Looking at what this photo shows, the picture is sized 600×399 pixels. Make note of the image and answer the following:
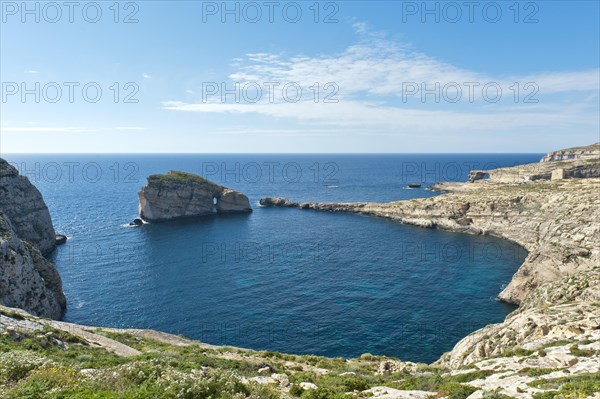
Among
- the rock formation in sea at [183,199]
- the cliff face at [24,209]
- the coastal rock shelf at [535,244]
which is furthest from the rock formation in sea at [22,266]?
the coastal rock shelf at [535,244]

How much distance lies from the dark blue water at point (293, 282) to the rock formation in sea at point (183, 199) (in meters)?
7.62

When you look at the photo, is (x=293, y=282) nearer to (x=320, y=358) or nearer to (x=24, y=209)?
(x=320, y=358)

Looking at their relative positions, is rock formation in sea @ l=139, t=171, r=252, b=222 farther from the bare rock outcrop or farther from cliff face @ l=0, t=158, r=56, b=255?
the bare rock outcrop

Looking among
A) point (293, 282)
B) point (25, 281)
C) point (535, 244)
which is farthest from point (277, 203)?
point (25, 281)

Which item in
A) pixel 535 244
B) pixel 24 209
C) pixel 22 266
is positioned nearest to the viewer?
pixel 22 266

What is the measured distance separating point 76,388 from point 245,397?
6677 millimetres

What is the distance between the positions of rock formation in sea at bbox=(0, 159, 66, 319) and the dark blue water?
401cm

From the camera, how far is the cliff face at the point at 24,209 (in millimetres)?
68438

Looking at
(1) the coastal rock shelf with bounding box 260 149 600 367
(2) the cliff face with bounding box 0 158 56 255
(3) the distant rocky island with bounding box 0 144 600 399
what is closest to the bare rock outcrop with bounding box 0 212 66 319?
(3) the distant rocky island with bounding box 0 144 600 399

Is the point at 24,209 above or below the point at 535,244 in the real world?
above

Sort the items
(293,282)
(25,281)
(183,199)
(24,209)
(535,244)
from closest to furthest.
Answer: (25,281)
(293,282)
(535,244)
(24,209)
(183,199)

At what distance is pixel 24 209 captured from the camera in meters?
71.8

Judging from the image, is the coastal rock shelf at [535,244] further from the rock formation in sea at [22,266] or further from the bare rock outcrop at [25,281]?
the rock formation in sea at [22,266]

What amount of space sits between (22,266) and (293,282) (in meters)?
34.8
